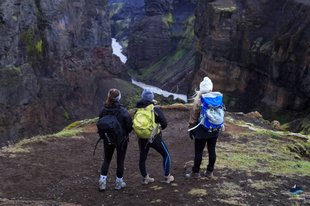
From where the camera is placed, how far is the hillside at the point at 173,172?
1151cm

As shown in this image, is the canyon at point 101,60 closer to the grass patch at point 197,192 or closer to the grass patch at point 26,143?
the grass patch at point 26,143

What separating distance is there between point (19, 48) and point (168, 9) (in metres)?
100

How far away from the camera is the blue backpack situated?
38.3ft

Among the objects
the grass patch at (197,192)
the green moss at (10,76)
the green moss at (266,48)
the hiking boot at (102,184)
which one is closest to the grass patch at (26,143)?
the hiking boot at (102,184)

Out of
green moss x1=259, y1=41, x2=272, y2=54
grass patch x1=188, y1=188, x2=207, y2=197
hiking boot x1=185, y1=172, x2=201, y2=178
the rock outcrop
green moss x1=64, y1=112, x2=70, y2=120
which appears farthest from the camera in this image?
the rock outcrop

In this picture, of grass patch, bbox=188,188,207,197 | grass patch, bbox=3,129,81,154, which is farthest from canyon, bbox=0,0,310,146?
grass patch, bbox=188,188,207,197

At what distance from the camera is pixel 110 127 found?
1113cm

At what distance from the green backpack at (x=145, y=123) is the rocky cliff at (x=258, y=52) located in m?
46.9

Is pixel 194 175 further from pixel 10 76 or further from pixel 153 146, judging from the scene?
pixel 10 76

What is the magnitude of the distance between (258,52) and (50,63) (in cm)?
3405

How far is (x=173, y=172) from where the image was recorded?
46.0 feet

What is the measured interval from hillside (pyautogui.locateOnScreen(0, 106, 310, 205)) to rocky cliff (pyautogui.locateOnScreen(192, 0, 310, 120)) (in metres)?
38.1

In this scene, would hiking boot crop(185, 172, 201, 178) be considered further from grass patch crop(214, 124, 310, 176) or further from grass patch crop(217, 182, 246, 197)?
grass patch crop(214, 124, 310, 176)

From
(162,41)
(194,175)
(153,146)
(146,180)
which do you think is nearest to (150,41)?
(162,41)
